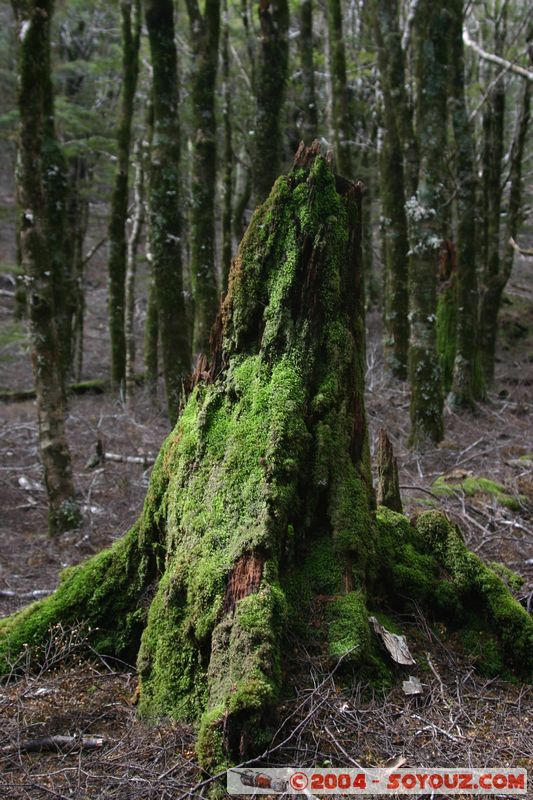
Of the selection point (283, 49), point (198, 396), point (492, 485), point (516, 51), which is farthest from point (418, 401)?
point (516, 51)

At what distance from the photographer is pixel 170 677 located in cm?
348

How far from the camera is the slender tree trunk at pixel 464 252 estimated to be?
12.8 meters

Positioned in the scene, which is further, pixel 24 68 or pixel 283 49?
pixel 283 49

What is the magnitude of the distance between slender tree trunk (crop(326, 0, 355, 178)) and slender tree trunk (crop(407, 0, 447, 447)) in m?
5.53

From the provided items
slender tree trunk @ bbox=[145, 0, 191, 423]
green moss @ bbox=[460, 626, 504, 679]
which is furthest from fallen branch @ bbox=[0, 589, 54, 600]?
green moss @ bbox=[460, 626, 504, 679]

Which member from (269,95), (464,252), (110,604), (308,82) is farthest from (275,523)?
(308,82)

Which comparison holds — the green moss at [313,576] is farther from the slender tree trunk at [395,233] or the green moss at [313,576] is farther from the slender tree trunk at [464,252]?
the slender tree trunk at [395,233]

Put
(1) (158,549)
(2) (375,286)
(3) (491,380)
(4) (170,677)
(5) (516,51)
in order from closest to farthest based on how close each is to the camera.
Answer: (4) (170,677)
(1) (158,549)
(3) (491,380)
(5) (516,51)
(2) (375,286)

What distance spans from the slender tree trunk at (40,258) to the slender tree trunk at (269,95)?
Answer: 3415mm

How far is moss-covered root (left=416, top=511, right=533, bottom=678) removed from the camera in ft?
12.4

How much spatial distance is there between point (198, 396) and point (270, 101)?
7231 millimetres

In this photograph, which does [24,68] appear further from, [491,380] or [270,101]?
[491,380]

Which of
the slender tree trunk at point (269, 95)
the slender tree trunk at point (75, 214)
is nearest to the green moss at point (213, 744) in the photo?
the slender tree trunk at point (269, 95)

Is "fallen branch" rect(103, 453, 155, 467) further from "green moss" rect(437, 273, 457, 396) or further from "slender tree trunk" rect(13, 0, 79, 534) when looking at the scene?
"green moss" rect(437, 273, 457, 396)
